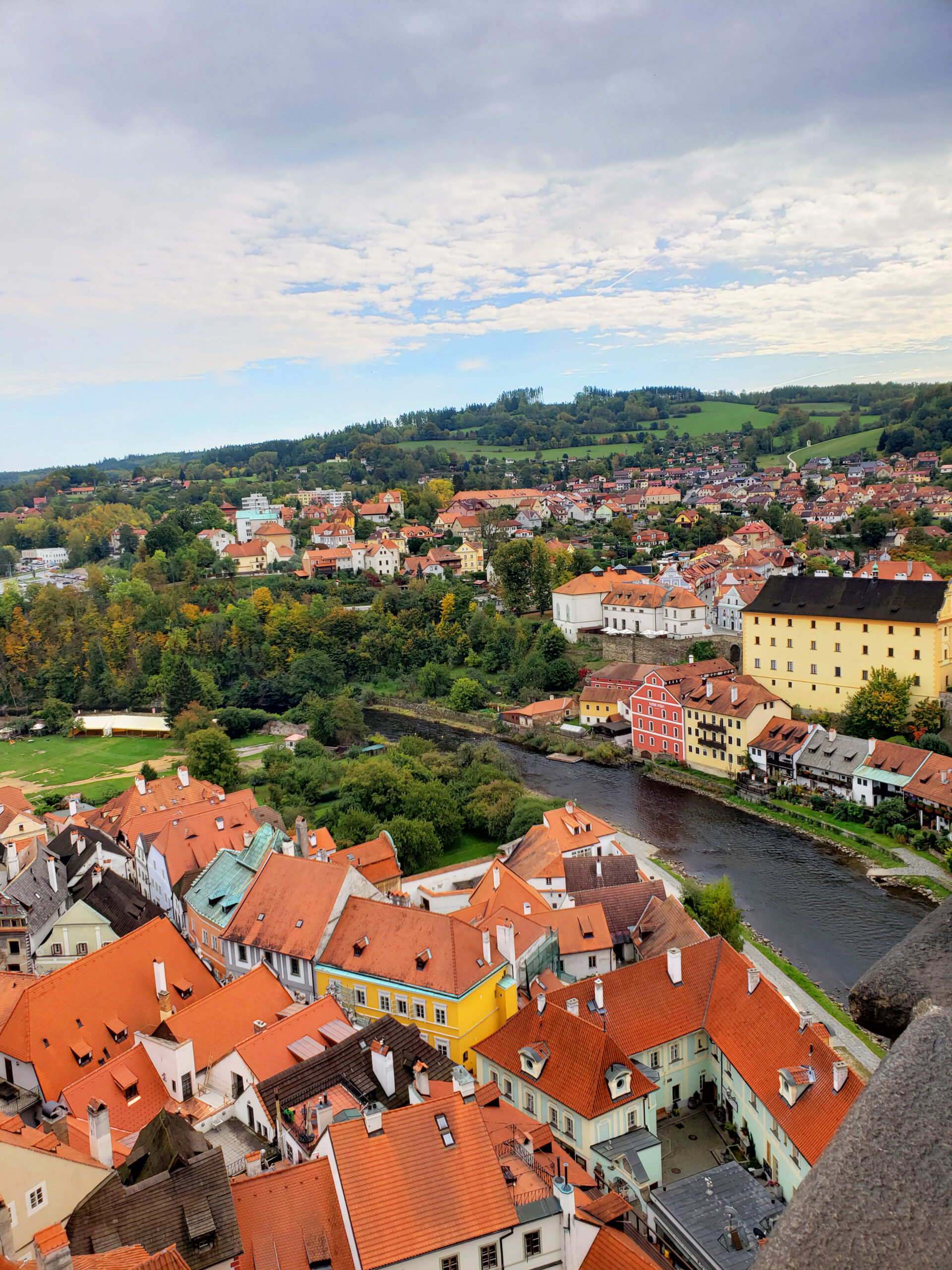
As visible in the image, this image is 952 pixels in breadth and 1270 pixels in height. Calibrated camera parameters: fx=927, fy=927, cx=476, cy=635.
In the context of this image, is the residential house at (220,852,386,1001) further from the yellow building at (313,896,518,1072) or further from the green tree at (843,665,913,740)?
the green tree at (843,665,913,740)

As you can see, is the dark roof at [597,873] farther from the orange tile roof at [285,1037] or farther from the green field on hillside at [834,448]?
the green field on hillside at [834,448]

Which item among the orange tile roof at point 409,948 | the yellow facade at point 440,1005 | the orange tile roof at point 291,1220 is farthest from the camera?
the orange tile roof at point 409,948

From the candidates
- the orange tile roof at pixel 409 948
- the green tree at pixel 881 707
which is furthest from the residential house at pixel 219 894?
the green tree at pixel 881 707

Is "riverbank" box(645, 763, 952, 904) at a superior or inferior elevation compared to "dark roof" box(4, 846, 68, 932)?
inferior

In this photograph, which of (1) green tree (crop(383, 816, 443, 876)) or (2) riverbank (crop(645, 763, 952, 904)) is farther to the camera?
(1) green tree (crop(383, 816, 443, 876))

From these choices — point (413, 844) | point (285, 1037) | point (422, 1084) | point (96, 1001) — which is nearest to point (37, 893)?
point (96, 1001)

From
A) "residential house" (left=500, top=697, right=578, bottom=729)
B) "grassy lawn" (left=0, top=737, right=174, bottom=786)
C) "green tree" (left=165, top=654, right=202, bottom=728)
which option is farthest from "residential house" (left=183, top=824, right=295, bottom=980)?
"green tree" (left=165, top=654, right=202, bottom=728)

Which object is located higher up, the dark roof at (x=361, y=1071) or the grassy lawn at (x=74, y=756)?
the dark roof at (x=361, y=1071)

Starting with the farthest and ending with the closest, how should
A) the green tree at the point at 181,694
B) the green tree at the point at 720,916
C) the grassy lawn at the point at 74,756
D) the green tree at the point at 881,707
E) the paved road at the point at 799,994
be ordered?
1. the green tree at the point at 181,694
2. the grassy lawn at the point at 74,756
3. the green tree at the point at 881,707
4. the green tree at the point at 720,916
5. the paved road at the point at 799,994
